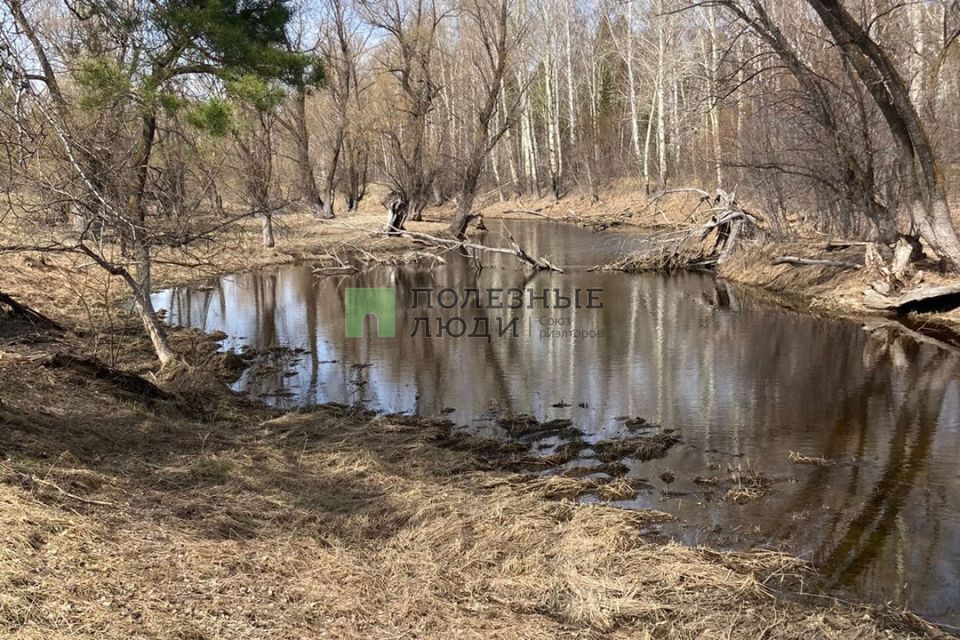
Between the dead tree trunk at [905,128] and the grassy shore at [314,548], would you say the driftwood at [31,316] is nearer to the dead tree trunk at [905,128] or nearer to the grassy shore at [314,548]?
the grassy shore at [314,548]

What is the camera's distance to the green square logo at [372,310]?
43.7ft

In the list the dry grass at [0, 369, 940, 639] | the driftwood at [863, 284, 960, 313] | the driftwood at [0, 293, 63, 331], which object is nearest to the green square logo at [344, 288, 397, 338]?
the driftwood at [0, 293, 63, 331]

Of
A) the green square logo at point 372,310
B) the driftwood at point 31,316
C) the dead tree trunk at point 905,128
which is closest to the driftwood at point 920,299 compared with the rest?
the dead tree trunk at point 905,128

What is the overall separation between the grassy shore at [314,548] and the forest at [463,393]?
0.03 meters

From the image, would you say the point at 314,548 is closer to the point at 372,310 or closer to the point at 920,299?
the point at 372,310

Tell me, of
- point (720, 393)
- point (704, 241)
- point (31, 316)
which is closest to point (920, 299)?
point (720, 393)

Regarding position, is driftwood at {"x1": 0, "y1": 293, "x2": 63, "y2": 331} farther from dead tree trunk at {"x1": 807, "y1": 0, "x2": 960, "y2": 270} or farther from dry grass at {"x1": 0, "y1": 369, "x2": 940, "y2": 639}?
dead tree trunk at {"x1": 807, "y1": 0, "x2": 960, "y2": 270}

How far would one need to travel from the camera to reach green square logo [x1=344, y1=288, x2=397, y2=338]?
43.7 ft

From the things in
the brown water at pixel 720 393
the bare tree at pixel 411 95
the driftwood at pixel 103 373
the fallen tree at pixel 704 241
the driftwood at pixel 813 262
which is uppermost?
the bare tree at pixel 411 95

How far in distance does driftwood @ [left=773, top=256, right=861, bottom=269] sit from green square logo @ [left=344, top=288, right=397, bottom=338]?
344 inches

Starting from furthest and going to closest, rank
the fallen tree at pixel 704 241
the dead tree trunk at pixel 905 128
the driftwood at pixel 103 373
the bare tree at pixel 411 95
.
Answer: the bare tree at pixel 411 95 < the fallen tree at pixel 704 241 < the dead tree trunk at pixel 905 128 < the driftwood at pixel 103 373

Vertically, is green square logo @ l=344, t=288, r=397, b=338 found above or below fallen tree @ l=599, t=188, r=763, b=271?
below

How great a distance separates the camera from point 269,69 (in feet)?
38.1

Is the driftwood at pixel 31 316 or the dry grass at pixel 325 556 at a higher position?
the driftwood at pixel 31 316
